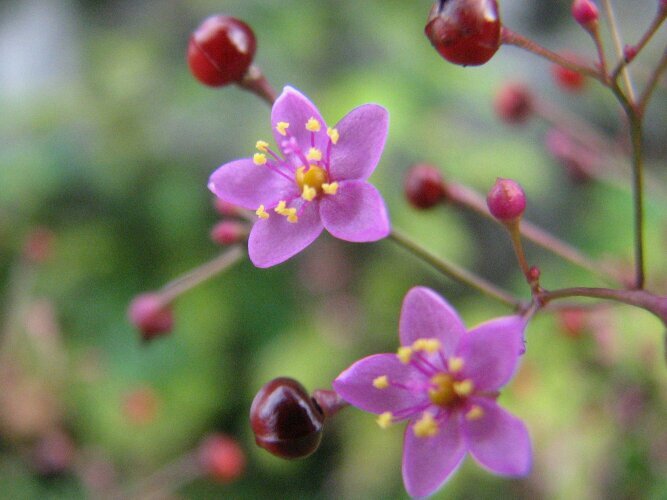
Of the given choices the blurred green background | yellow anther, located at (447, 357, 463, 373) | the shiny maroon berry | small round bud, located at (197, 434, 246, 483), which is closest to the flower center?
the shiny maroon berry

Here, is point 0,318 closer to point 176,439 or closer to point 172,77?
point 176,439

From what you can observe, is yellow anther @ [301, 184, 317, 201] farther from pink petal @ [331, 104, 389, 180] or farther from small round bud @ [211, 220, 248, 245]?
small round bud @ [211, 220, 248, 245]

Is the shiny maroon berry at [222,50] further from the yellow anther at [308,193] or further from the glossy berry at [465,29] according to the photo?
the glossy berry at [465,29]

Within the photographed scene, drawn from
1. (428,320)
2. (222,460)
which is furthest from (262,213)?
(222,460)

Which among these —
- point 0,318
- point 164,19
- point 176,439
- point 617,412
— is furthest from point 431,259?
point 164,19

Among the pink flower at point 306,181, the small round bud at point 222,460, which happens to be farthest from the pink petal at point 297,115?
the small round bud at point 222,460
